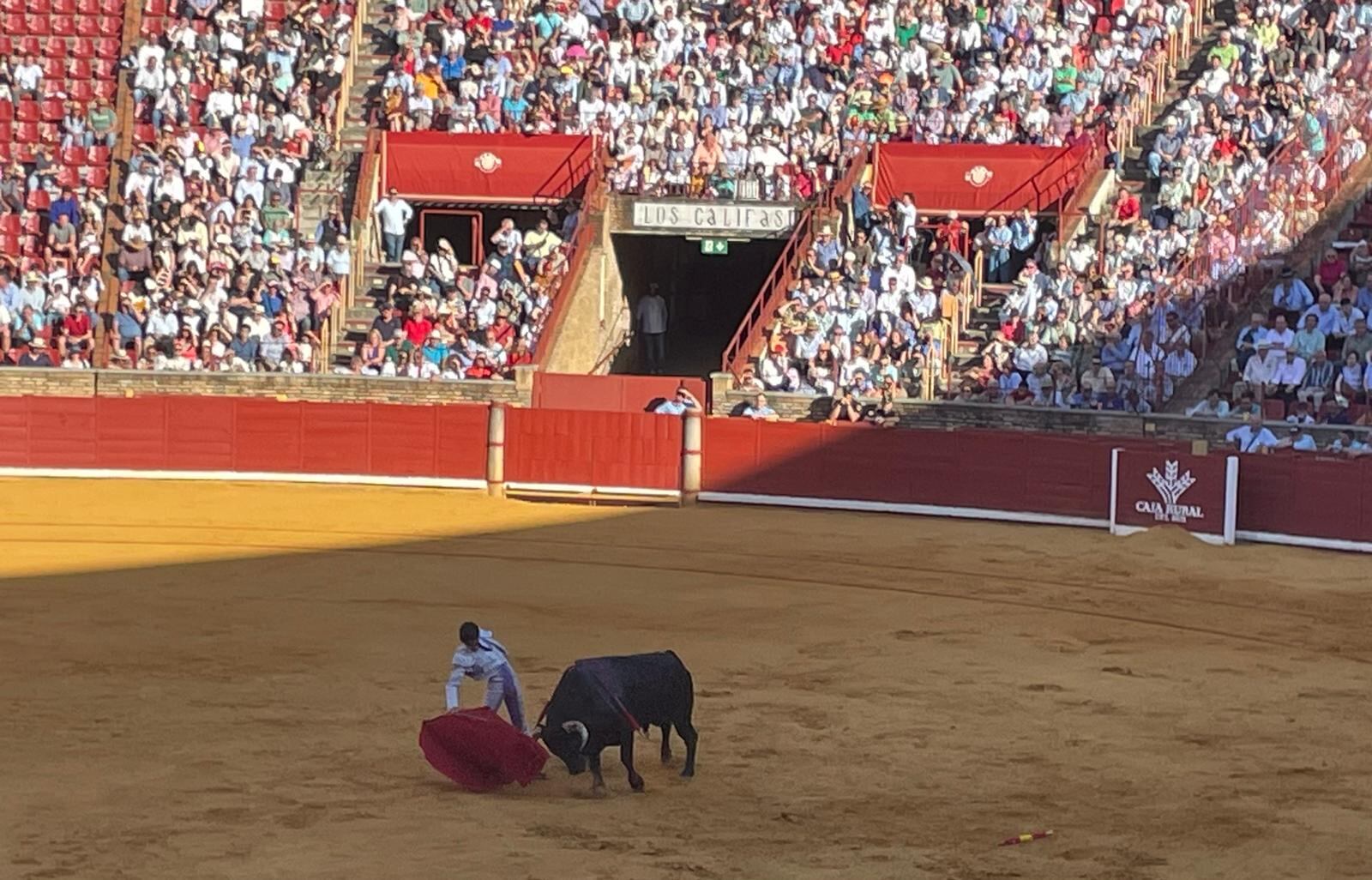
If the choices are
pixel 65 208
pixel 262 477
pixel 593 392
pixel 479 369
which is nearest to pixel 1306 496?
pixel 593 392

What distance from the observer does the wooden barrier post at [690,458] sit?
88.4 ft

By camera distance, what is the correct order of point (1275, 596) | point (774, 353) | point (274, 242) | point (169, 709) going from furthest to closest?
point (274, 242) → point (774, 353) → point (1275, 596) → point (169, 709)

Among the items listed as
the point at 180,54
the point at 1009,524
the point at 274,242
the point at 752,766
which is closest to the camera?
the point at 752,766

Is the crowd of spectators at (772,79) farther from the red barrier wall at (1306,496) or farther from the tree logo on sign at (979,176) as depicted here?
the red barrier wall at (1306,496)

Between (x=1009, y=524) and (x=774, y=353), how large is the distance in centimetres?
501

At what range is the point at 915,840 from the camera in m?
11.2

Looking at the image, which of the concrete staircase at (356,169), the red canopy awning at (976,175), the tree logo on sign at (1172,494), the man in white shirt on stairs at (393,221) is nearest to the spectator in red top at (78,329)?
the concrete staircase at (356,169)

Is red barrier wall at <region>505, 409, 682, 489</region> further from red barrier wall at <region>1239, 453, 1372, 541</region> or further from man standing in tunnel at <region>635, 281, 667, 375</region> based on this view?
red barrier wall at <region>1239, 453, 1372, 541</region>

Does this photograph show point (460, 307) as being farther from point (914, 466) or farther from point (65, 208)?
point (914, 466)

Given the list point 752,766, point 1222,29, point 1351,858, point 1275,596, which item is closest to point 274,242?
point 1222,29

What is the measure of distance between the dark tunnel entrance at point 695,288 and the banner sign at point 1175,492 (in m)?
9.52

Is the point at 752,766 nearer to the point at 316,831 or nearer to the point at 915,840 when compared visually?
the point at 915,840

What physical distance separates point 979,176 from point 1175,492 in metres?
→ 8.18

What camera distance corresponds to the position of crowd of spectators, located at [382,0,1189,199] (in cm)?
3139
